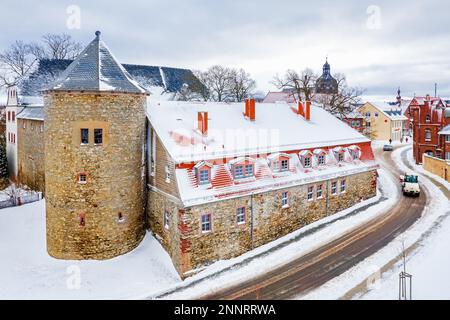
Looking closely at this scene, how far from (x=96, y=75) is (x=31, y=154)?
64.9ft

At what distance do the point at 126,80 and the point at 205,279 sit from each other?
471 inches

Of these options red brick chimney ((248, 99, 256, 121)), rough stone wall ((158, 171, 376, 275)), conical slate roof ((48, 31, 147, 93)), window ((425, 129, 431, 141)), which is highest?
conical slate roof ((48, 31, 147, 93))

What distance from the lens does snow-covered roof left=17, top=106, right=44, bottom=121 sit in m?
35.0

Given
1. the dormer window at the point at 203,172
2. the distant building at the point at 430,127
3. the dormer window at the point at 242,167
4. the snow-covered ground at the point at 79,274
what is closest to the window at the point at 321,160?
the dormer window at the point at 242,167

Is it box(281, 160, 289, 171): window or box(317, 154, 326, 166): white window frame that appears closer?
box(281, 160, 289, 171): window

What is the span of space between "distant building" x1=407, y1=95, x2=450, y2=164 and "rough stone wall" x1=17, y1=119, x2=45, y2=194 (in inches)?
1711

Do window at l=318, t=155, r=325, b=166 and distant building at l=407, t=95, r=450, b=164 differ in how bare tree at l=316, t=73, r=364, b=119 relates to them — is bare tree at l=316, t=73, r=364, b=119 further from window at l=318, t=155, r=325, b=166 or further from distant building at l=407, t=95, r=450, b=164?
window at l=318, t=155, r=325, b=166

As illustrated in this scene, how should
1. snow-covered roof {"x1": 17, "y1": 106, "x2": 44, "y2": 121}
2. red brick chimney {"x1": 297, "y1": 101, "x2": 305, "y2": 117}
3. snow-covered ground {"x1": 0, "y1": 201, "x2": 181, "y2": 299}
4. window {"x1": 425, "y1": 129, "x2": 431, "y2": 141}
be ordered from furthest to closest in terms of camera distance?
1. window {"x1": 425, "y1": 129, "x2": 431, "y2": 141}
2. snow-covered roof {"x1": 17, "y1": 106, "x2": 44, "y2": 121}
3. red brick chimney {"x1": 297, "y1": 101, "x2": 305, "y2": 117}
4. snow-covered ground {"x1": 0, "y1": 201, "x2": 181, "y2": 299}

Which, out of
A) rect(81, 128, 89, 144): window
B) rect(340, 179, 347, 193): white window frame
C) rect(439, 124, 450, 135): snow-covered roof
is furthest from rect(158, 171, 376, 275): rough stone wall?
rect(439, 124, 450, 135): snow-covered roof

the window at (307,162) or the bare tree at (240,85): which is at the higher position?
the bare tree at (240,85)

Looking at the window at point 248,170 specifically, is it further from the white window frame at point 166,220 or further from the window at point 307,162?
the white window frame at point 166,220

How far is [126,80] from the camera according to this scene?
22562 mm

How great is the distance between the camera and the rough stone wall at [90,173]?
70.5 feet

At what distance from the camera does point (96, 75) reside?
2164cm
